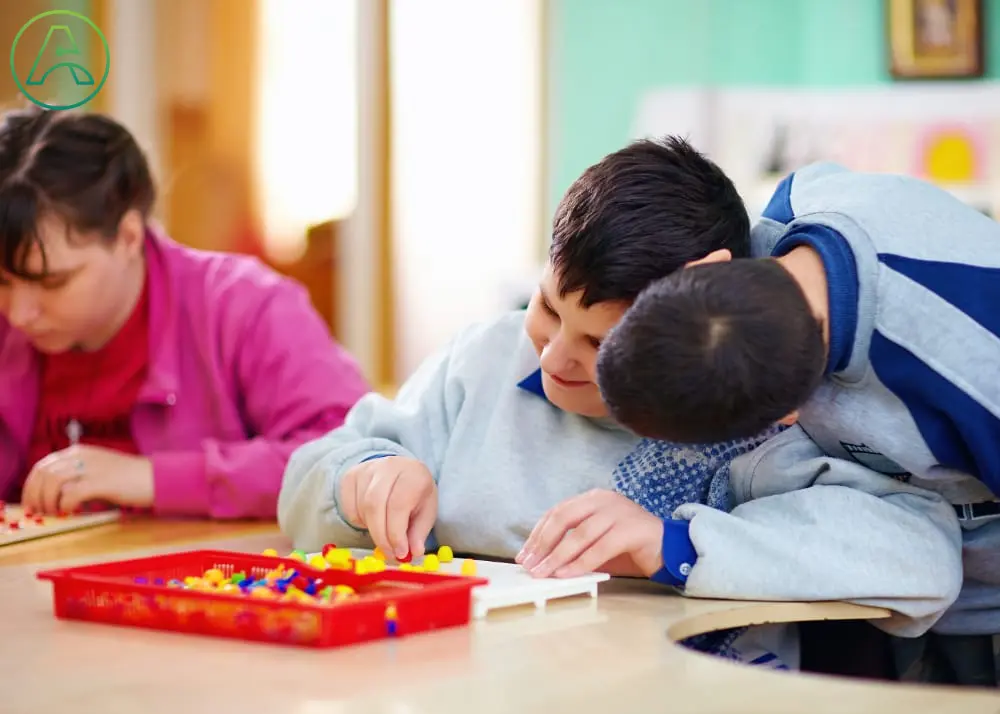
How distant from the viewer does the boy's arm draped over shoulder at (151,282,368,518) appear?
1.41 metres

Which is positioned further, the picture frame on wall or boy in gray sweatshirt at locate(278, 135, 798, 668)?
the picture frame on wall

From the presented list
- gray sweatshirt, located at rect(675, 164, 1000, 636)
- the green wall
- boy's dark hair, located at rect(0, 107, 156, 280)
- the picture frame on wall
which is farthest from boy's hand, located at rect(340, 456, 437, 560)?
the picture frame on wall

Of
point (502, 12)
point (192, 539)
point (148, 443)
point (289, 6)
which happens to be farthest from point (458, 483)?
point (502, 12)

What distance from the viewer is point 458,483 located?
3.58ft

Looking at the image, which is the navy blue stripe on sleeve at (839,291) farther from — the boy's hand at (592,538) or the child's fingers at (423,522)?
the child's fingers at (423,522)

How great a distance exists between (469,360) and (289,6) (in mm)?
2849

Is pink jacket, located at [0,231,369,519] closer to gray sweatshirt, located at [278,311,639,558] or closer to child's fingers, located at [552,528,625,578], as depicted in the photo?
gray sweatshirt, located at [278,311,639,558]

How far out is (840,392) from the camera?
93cm

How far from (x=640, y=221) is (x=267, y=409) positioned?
0.70 m

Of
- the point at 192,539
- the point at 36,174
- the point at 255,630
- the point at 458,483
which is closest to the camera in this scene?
the point at 255,630

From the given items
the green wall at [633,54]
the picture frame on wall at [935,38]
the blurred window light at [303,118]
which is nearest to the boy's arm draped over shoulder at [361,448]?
the blurred window light at [303,118]

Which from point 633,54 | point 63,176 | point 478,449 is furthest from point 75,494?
point 633,54

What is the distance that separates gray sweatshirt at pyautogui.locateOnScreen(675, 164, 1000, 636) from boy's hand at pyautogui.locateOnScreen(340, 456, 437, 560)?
21 cm

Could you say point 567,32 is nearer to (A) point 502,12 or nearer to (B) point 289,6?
(A) point 502,12
